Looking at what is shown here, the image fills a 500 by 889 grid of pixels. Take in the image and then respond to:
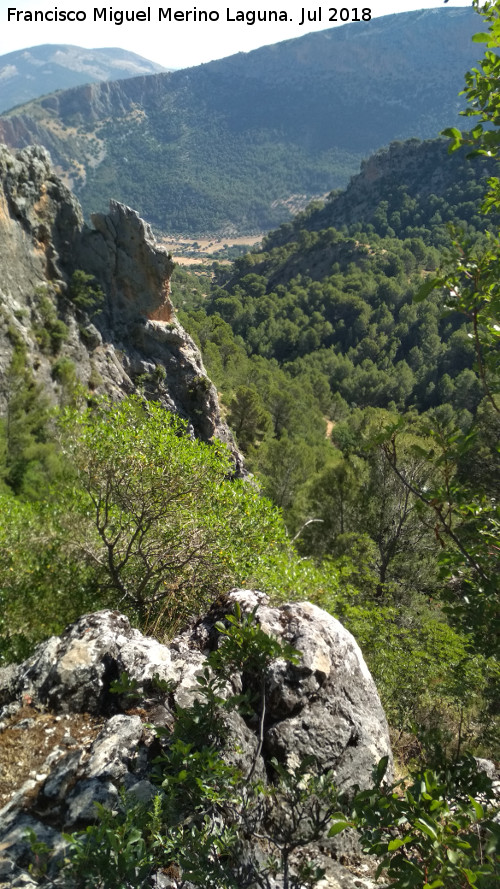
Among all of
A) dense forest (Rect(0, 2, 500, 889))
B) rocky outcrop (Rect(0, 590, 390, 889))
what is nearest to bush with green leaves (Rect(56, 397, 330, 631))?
dense forest (Rect(0, 2, 500, 889))

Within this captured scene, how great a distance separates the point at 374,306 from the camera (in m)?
81.6

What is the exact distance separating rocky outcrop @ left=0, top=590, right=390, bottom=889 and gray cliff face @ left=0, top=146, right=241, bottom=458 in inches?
798

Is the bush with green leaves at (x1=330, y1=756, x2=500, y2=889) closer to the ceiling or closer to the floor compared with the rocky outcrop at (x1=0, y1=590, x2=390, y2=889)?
closer to the ceiling

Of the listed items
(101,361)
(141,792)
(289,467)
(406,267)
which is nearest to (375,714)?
(141,792)

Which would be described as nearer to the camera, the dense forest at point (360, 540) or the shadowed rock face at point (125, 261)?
the dense forest at point (360, 540)

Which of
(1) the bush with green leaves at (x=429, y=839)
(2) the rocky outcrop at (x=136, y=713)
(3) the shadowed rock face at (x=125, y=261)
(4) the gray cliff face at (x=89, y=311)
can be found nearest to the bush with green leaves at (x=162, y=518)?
(2) the rocky outcrop at (x=136, y=713)

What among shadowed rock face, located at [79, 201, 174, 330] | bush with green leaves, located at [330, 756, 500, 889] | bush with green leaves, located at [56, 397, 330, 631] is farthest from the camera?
shadowed rock face, located at [79, 201, 174, 330]

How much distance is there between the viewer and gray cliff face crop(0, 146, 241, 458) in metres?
25.6

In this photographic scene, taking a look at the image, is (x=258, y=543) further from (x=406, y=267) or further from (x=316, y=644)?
(x=406, y=267)

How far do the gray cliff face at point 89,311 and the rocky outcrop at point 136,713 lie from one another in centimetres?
2026

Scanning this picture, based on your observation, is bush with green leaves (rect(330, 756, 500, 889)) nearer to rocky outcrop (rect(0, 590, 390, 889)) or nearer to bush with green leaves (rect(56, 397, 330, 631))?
rocky outcrop (rect(0, 590, 390, 889))

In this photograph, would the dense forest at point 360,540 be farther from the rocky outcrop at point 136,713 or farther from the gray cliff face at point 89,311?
the gray cliff face at point 89,311

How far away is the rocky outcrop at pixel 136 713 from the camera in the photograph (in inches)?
138

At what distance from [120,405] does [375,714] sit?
5.39 meters
